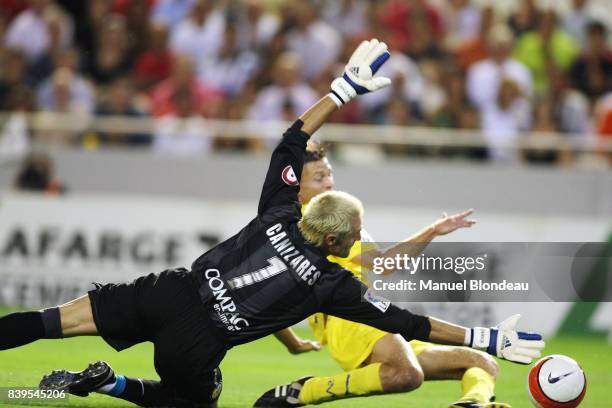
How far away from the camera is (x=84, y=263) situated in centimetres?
1502

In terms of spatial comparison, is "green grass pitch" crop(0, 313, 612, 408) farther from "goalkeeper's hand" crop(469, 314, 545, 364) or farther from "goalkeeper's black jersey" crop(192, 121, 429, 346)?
"goalkeeper's hand" crop(469, 314, 545, 364)

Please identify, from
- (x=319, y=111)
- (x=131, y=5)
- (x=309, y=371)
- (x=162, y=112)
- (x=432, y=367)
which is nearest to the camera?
(x=319, y=111)

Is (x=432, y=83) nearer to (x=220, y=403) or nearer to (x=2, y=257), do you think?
(x=2, y=257)

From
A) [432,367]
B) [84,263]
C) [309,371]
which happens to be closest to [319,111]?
[432,367]

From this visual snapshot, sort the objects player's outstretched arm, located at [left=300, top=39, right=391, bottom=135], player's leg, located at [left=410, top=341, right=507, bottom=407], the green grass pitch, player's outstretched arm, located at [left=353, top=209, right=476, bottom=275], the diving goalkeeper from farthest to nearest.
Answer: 1. the green grass pitch
2. player's leg, located at [left=410, top=341, right=507, bottom=407]
3. player's outstretched arm, located at [left=353, top=209, right=476, bottom=275]
4. player's outstretched arm, located at [left=300, top=39, right=391, bottom=135]
5. the diving goalkeeper

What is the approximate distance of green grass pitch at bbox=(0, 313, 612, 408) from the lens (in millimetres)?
8992

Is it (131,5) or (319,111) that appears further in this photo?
(131,5)

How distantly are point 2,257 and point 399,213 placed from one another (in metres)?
5.02

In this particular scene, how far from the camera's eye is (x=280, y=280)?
24.5 feet

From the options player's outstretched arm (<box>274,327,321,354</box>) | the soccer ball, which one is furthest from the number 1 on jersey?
the soccer ball

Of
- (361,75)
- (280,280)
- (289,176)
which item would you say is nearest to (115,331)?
(280,280)

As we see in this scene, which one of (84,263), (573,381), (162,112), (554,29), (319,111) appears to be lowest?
(573,381)

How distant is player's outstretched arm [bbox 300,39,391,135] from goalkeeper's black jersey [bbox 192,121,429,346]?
215mm

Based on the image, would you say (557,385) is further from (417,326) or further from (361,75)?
(361,75)
